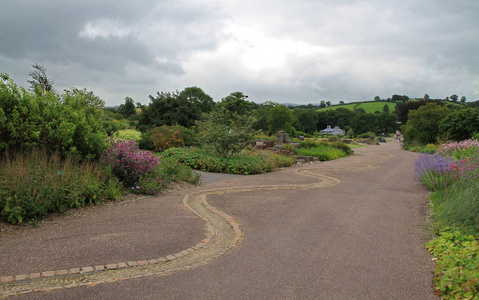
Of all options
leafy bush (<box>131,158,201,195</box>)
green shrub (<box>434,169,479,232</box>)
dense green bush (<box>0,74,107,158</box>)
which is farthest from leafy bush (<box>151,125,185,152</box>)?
green shrub (<box>434,169,479,232</box>)

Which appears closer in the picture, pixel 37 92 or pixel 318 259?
pixel 318 259

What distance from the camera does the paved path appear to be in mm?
3297

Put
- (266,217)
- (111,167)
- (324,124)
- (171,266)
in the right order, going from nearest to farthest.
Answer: (171,266) < (266,217) < (111,167) < (324,124)

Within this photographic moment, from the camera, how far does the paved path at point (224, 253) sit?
10.8ft

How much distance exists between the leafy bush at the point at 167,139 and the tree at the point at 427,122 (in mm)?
31156

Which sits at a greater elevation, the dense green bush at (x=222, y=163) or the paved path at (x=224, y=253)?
the dense green bush at (x=222, y=163)

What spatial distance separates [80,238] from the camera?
14.5 feet

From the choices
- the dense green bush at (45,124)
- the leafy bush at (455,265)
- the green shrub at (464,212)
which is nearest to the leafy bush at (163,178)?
the dense green bush at (45,124)

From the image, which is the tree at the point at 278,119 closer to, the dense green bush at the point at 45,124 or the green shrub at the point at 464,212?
the dense green bush at the point at 45,124

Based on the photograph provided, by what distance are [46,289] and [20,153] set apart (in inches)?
161

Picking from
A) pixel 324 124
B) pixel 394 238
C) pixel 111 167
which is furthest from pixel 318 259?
pixel 324 124

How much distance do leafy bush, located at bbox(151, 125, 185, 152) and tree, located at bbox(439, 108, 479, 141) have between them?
26.4 metres

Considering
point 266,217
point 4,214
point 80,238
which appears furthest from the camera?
point 266,217

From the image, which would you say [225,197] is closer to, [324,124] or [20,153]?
[20,153]
